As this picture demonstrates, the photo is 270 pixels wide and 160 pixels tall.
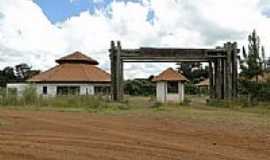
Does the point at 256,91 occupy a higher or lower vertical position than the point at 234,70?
lower

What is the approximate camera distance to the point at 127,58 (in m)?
30.9

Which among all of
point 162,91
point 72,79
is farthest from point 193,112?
point 72,79

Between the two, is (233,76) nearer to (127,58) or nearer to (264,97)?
(264,97)

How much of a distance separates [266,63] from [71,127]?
20.9 metres

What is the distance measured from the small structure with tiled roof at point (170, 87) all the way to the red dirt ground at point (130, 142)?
21102mm

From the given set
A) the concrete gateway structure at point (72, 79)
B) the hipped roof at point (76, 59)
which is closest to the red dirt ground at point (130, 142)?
the concrete gateway structure at point (72, 79)

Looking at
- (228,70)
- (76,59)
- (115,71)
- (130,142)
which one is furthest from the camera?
(76,59)

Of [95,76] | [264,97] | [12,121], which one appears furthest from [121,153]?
[95,76]

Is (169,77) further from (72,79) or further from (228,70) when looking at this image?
(72,79)

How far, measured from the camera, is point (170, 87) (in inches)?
1459

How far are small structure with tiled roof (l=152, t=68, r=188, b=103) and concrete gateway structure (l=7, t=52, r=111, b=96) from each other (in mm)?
9616

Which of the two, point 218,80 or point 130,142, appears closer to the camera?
point 130,142

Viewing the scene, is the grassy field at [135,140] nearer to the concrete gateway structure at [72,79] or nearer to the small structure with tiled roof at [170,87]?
the small structure with tiled roof at [170,87]

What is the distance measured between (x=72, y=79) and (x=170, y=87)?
43.2 ft
